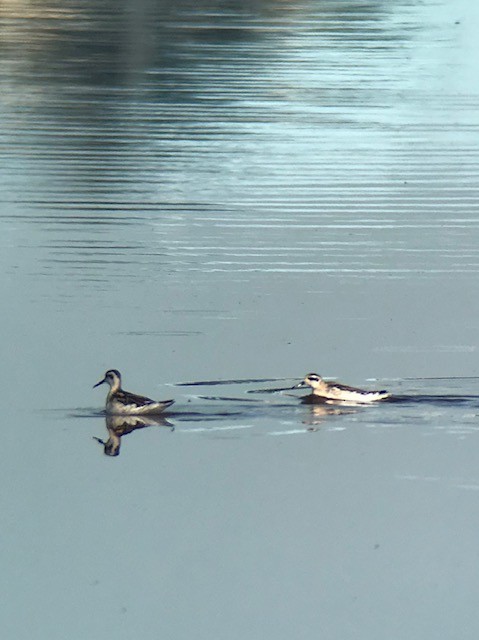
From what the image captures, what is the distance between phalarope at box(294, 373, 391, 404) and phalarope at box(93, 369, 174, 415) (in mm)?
499

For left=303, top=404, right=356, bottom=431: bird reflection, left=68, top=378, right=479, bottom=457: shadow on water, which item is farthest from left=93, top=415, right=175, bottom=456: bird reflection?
left=303, top=404, right=356, bottom=431: bird reflection

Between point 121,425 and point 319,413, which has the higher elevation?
point 319,413

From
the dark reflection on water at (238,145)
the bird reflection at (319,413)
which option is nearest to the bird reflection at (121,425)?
the bird reflection at (319,413)

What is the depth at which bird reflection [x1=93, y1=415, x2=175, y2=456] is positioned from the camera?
4590mm

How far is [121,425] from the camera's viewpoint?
470 cm

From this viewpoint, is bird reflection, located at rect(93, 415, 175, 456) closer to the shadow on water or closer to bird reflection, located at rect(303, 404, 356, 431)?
the shadow on water

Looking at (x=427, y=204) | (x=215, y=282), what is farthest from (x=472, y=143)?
(x=215, y=282)

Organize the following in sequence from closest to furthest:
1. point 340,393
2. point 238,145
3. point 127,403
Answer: point 127,403 < point 340,393 < point 238,145

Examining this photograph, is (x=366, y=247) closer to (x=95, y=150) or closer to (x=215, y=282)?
(x=215, y=282)

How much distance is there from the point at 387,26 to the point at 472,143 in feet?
8.91

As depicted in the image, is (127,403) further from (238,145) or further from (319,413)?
(238,145)

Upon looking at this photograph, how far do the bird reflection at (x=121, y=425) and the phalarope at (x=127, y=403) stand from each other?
23 millimetres

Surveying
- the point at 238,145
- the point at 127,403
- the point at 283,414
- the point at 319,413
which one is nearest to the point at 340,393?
the point at 319,413

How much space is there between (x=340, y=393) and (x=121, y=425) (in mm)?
751
